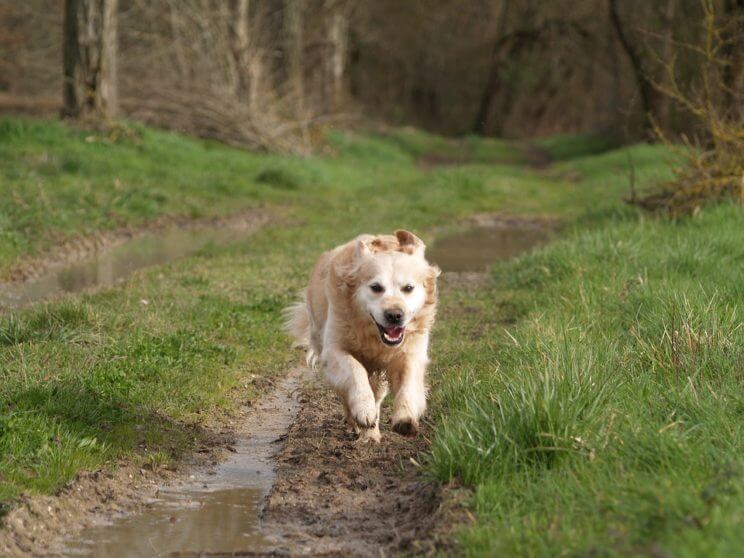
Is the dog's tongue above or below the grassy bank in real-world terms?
above

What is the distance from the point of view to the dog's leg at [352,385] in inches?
226

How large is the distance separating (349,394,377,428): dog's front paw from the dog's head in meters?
0.33

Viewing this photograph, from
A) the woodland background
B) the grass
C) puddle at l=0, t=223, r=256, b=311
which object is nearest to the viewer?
the grass

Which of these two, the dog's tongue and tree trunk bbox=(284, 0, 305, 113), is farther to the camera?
tree trunk bbox=(284, 0, 305, 113)

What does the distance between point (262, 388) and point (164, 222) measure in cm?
794

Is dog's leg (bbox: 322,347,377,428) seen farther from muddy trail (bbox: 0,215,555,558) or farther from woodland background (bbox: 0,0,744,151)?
woodland background (bbox: 0,0,744,151)

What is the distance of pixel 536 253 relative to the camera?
37.2 ft

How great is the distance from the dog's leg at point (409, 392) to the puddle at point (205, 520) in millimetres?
738

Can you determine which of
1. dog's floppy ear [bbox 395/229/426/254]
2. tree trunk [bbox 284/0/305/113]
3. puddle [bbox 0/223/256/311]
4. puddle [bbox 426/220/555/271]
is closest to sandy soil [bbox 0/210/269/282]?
puddle [bbox 0/223/256/311]

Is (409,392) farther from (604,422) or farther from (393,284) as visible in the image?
(604,422)

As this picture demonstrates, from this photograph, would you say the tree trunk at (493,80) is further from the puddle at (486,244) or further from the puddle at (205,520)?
the puddle at (205,520)

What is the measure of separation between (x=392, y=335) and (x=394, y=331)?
3 cm

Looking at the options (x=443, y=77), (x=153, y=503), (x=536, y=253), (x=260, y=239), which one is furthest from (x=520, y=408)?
(x=443, y=77)

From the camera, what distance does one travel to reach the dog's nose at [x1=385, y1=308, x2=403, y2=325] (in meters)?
5.64
